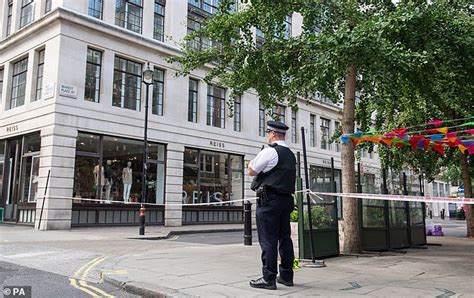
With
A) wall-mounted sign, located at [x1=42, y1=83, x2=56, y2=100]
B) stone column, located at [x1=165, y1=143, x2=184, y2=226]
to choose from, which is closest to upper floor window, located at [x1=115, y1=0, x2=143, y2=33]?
wall-mounted sign, located at [x1=42, y1=83, x2=56, y2=100]

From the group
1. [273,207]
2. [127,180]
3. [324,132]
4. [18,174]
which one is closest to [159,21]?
[127,180]

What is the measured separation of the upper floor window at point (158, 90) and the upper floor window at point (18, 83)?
5965mm

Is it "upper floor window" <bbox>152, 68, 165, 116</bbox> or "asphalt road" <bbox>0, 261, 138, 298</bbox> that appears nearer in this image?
"asphalt road" <bbox>0, 261, 138, 298</bbox>

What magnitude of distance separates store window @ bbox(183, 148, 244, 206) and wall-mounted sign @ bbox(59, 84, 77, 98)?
6827 millimetres

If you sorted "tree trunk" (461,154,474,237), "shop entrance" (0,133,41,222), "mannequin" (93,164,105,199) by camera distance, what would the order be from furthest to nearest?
1. "mannequin" (93,164,105,199)
2. "shop entrance" (0,133,41,222)
3. "tree trunk" (461,154,474,237)

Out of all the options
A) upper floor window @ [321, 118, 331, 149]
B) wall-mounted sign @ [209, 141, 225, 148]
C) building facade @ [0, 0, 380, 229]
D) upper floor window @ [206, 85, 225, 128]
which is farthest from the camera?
upper floor window @ [321, 118, 331, 149]

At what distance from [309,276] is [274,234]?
58.5 inches

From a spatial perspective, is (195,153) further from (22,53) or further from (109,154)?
(22,53)

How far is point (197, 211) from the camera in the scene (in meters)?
23.6

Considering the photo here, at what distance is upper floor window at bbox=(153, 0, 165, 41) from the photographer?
22.6 meters

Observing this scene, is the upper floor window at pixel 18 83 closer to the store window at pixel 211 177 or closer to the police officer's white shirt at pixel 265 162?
the store window at pixel 211 177

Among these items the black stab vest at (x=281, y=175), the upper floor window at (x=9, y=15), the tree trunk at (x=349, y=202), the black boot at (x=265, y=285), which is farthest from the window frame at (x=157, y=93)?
the black boot at (x=265, y=285)

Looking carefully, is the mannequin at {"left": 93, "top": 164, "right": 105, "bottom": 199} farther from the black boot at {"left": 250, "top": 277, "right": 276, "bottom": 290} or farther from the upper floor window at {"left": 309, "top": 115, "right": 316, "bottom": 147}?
the upper floor window at {"left": 309, "top": 115, "right": 316, "bottom": 147}

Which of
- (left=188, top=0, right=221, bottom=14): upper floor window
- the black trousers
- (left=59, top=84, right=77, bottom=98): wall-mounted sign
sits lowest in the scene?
the black trousers
